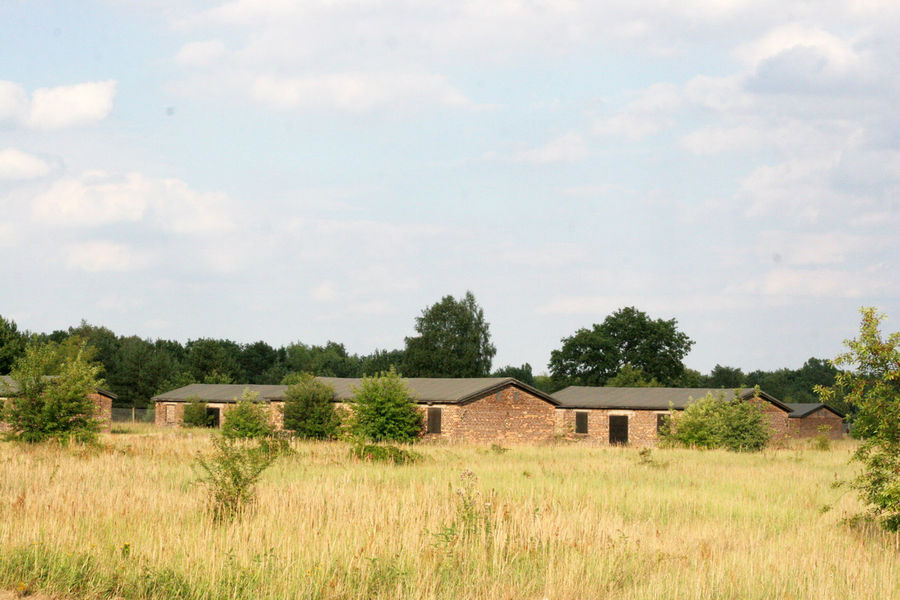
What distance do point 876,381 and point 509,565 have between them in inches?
273

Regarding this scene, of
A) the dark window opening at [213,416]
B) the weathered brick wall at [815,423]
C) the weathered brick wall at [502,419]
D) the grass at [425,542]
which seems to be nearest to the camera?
the grass at [425,542]

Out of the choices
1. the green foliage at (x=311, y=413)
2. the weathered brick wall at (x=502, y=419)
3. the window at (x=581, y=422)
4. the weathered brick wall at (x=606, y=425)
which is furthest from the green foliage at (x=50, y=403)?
the window at (x=581, y=422)

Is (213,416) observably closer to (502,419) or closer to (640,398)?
(502,419)

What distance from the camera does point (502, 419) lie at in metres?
47.9

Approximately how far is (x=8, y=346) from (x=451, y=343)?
46125mm

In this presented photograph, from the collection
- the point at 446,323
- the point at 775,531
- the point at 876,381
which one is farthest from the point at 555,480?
the point at 446,323

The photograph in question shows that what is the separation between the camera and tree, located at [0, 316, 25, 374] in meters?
80.7

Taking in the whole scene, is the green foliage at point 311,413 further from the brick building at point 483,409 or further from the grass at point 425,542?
the grass at point 425,542

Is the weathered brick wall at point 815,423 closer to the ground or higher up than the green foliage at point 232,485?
closer to the ground

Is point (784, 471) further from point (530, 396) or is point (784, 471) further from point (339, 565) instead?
point (530, 396)

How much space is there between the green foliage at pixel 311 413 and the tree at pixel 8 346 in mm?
45996

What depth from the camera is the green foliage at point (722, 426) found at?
40.0 metres

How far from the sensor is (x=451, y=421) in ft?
150

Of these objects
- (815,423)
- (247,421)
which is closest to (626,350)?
(815,423)
